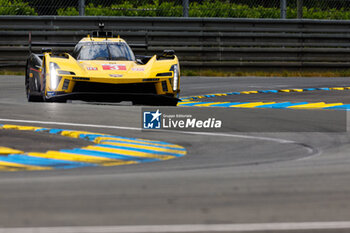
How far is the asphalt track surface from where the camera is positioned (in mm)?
4652

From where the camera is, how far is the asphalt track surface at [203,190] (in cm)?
465

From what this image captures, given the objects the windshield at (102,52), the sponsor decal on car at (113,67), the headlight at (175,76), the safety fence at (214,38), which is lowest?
the safety fence at (214,38)

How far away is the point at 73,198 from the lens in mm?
5227

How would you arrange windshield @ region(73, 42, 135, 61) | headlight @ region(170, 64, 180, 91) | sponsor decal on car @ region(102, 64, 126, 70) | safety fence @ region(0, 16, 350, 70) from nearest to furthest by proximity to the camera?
sponsor decal on car @ region(102, 64, 126, 70) → headlight @ region(170, 64, 180, 91) → windshield @ region(73, 42, 135, 61) → safety fence @ region(0, 16, 350, 70)

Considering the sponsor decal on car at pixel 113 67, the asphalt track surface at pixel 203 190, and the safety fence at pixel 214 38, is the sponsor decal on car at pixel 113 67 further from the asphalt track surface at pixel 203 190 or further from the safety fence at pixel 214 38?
the safety fence at pixel 214 38

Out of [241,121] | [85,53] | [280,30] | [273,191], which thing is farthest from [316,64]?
[273,191]

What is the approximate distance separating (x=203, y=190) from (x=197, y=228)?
102cm

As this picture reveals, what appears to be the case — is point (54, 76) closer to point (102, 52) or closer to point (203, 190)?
point (102, 52)

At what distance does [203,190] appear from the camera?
5.54 meters
